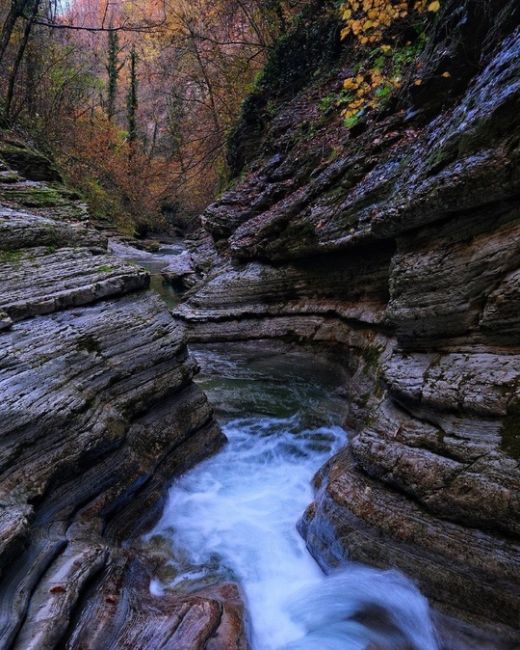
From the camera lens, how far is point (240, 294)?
32.0 feet

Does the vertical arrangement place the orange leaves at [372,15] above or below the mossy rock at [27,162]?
above

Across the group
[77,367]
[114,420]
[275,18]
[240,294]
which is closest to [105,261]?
[77,367]

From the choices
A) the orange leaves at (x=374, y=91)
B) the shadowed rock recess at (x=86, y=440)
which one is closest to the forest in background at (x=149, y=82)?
the orange leaves at (x=374, y=91)

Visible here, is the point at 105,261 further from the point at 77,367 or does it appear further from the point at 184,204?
the point at 184,204

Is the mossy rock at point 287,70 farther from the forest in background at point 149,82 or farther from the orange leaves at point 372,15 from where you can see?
the orange leaves at point 372,15

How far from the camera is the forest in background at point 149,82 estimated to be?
15.2 metres

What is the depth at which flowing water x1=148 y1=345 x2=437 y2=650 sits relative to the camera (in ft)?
11.6

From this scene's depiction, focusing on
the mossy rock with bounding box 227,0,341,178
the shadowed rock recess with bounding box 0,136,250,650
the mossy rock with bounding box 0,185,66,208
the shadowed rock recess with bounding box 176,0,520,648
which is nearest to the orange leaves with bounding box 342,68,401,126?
the shadowed rock recess with bounding box 176,0,520,648

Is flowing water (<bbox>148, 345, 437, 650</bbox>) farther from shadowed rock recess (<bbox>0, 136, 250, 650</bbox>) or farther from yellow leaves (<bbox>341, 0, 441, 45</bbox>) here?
yellow leaves (<bbox>341, 0, 441, 45</bbox>)

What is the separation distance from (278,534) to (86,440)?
231 cm

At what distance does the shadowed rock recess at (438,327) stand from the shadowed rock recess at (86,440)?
1649mm

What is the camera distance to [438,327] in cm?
446

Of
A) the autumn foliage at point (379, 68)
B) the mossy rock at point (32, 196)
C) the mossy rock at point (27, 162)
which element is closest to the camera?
the mossy rock at point (32, 196)

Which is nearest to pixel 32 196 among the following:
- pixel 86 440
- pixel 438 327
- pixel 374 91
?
pixel 86 440
